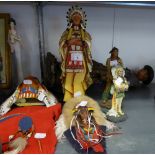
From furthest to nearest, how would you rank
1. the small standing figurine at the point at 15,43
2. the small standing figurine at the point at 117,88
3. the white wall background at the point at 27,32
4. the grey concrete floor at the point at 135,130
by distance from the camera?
the white wall background at the point at 27,32
the small standing figurine at the point at 15,43
the small standing figurine at the point at 117,88
the grey concrete floor at the point at 135,130

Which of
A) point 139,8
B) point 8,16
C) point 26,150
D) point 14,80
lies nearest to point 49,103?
point 26,150

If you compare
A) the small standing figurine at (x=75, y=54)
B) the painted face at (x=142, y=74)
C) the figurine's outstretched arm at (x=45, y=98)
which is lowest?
the figurine's outstretched arm at (x=45, y=98)

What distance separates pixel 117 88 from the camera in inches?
37.6

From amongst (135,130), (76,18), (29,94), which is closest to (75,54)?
(76,18)

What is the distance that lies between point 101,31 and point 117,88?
50cm

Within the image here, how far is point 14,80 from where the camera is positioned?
135cm

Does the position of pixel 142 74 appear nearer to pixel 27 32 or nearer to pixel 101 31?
pixel 101 31

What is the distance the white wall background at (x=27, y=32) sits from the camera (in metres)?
1.30

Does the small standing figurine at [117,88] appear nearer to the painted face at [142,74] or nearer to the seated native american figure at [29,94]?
the seated native american figure at [29,94]

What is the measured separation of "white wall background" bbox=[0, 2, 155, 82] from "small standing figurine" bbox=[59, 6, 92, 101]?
297 mm

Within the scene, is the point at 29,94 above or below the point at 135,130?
above

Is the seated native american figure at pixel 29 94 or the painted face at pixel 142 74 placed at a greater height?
the painted face at pixel 142 74

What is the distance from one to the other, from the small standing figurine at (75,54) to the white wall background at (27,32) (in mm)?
338

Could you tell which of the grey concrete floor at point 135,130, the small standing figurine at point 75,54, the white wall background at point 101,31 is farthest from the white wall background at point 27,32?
the grey concrete floor at point 135,130
